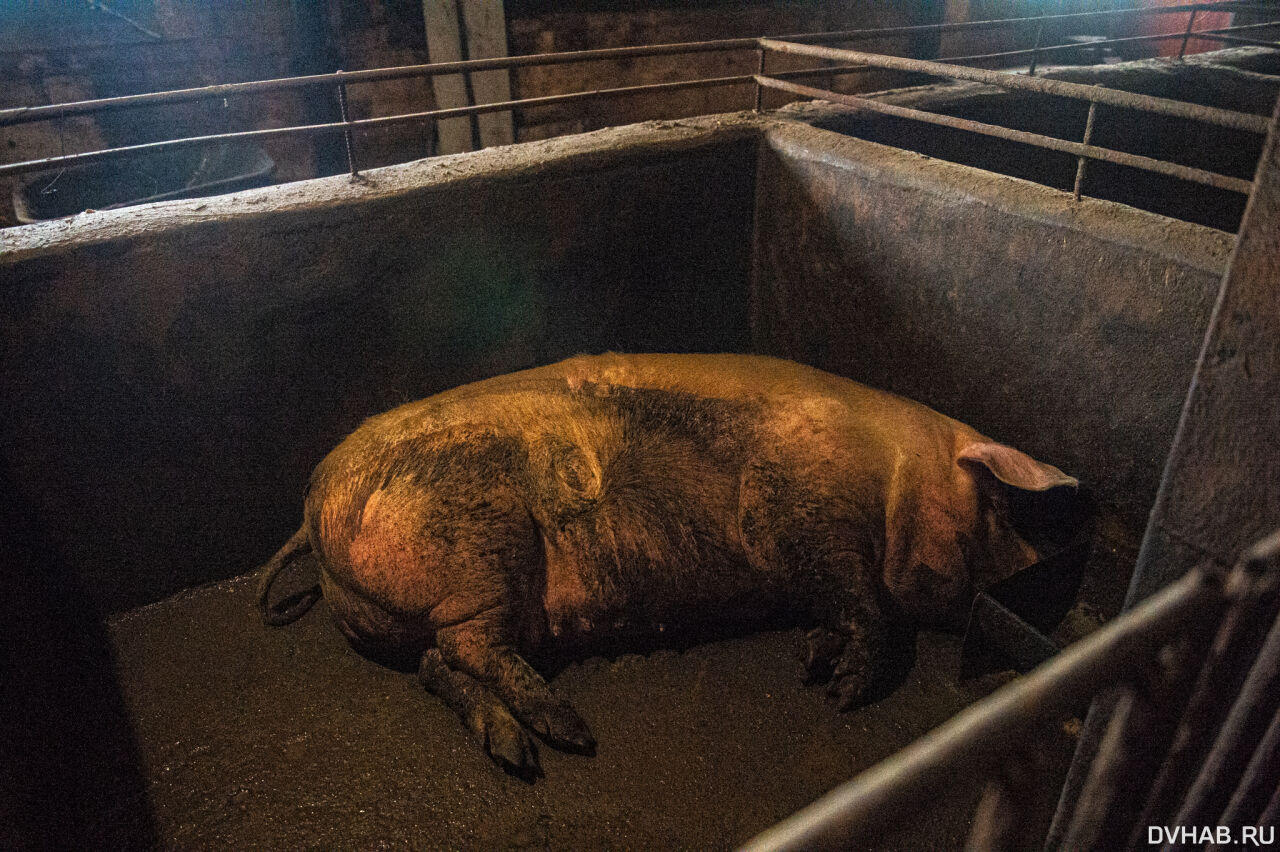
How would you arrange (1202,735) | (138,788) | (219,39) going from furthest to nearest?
(219,39) < (138,788) < (1202,735)

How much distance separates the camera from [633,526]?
3.09 m

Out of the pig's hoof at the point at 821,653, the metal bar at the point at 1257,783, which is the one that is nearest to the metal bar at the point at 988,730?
the metal bar at the point at 1257,783

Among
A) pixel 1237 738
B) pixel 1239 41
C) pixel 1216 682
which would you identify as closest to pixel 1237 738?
pixel 1237 738

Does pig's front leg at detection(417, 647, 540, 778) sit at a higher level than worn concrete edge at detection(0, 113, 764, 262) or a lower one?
lower

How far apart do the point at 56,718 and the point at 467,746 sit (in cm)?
140

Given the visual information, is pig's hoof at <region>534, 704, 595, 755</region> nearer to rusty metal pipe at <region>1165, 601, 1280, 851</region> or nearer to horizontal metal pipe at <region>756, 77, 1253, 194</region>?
rusty metal pipe at <region>1165, 601, 1280, 851</region>

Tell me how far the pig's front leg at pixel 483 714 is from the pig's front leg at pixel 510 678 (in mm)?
33

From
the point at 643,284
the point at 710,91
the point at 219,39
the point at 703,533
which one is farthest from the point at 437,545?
the point at 710,91

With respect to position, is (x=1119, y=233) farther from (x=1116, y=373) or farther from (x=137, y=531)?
(x=137, y=531)

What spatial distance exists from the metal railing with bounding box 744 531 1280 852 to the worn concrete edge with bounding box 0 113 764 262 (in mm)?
2909

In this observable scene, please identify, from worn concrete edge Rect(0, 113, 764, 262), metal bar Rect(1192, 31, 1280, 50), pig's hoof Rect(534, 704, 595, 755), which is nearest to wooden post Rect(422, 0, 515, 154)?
worn concrete edge Rect(0, 113, 764, 262)

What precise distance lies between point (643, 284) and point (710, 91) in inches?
247

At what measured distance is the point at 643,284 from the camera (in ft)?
13.3

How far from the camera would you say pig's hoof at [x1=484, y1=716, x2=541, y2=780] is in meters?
2.73
